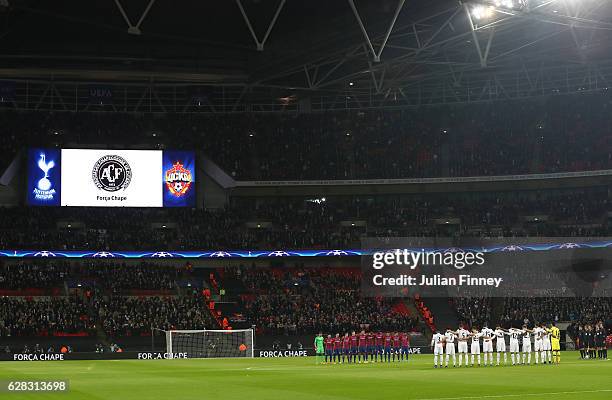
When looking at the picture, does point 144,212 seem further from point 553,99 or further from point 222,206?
point 553,99

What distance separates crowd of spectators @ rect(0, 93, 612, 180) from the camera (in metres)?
76.8

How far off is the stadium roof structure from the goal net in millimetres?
16779

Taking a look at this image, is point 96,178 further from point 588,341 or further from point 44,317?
point 588,341

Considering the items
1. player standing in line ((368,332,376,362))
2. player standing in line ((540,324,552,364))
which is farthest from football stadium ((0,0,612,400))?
player standing in line ((540,324,552,364))

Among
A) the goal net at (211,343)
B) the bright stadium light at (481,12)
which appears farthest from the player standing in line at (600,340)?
the goal net at (211,343)

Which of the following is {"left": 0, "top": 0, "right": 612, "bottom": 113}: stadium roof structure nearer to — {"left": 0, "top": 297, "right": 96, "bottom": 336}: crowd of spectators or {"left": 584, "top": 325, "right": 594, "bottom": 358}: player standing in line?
{"left": 0, "top": 297, "right": 96, "bottom": 336}: crowd of spectators

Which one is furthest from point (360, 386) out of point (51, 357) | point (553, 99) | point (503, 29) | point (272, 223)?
point (553, 99)

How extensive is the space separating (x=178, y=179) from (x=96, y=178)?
6.51 metres

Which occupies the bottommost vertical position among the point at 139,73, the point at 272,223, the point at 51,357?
the point at 51,357

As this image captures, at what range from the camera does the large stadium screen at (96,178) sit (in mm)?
71250

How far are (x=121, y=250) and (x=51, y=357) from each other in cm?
1530

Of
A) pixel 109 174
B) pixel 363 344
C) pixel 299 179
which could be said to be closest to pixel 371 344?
pixel 363 344

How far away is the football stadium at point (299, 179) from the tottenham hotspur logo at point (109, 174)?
16 cm

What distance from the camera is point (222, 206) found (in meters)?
80.7
